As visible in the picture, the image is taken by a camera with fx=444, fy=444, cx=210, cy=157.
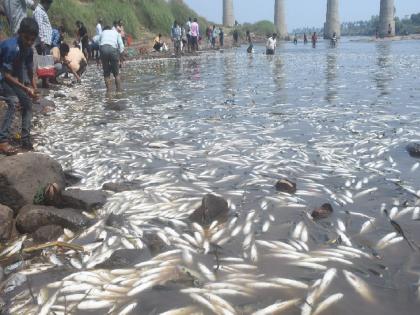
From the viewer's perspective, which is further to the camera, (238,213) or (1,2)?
(1,2)

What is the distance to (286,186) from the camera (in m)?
6.75

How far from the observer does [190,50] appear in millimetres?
48562

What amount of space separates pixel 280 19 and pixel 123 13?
87674 mm

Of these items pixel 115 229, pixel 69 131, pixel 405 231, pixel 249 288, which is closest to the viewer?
pixel 249 288

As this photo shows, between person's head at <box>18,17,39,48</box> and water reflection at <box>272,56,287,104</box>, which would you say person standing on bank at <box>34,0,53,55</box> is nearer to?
person's head at <box>18,17,39,48</box>

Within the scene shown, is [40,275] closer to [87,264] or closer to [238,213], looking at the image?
[87,264]

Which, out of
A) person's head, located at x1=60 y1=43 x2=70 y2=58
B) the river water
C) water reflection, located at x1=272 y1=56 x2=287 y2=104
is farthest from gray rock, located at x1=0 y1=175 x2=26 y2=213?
person's head, located at x1=60 y1=43 x2=70 y2=58

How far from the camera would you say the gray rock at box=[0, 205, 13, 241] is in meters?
5.50

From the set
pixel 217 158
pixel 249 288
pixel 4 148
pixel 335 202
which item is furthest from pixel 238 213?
pixel 4 148

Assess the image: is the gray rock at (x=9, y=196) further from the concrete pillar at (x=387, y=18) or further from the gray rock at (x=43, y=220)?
the concrete pillar at (x=387, y=18)

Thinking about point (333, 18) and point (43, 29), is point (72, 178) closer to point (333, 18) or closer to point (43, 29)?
point (43, 29)

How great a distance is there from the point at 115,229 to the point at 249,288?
86.9 inches

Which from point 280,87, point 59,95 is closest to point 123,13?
point 59,95

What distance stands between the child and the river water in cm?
A: 105
